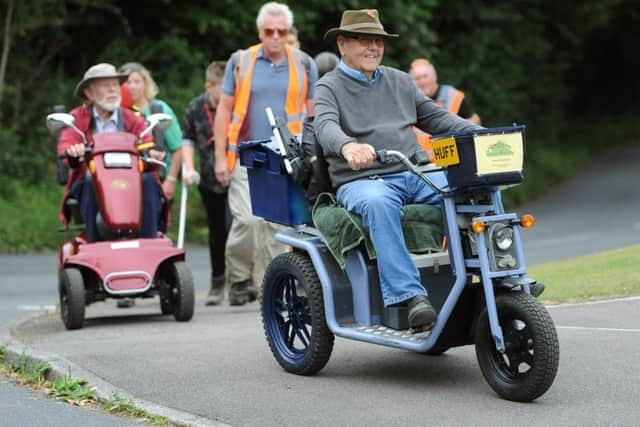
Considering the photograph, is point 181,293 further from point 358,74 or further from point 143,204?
point 358,74

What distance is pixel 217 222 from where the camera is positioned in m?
12.9

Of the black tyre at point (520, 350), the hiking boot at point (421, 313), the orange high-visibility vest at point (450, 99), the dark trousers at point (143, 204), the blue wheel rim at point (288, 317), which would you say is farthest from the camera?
the orange high-visibility vest at point (450, 99)

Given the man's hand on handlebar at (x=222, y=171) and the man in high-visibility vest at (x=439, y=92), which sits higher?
the man in high-visibility vest at (x=439, y=92)

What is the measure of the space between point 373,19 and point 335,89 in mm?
481

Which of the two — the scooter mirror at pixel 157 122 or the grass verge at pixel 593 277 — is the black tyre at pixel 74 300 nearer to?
the scooter mirror at pixel 157 122

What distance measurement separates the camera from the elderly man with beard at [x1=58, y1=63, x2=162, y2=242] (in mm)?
10977

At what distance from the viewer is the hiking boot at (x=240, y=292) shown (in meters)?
12.1

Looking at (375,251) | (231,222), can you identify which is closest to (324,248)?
(375,251)

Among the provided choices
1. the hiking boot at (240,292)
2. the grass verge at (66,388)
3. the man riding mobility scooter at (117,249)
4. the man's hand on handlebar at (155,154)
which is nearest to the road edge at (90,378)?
the grass verge at (66,388)

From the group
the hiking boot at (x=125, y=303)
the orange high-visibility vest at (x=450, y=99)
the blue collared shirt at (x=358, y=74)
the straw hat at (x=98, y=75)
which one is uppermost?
the straw hat at (x=98, y=75)

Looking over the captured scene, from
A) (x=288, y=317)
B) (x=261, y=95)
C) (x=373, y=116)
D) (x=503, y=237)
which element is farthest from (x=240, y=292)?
(x=503, y=237)

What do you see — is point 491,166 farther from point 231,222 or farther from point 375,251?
point 231,222

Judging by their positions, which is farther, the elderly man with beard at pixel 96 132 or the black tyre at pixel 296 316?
the elderly man with beard at pixel 96 132

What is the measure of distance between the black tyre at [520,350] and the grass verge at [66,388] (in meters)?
1.62
